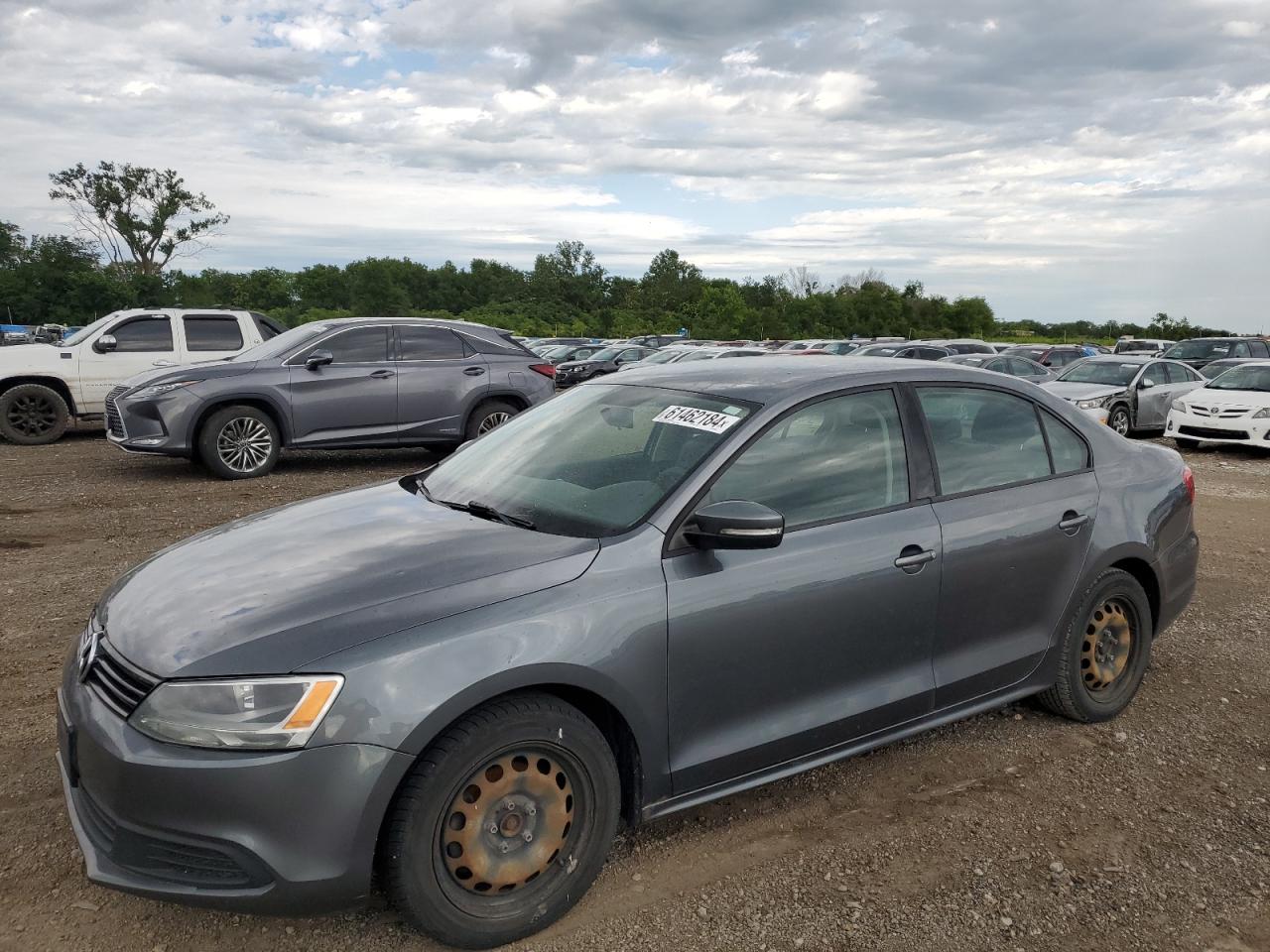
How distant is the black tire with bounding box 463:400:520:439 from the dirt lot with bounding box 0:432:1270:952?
20.7 ft

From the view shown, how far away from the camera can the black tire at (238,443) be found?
32.2 ft

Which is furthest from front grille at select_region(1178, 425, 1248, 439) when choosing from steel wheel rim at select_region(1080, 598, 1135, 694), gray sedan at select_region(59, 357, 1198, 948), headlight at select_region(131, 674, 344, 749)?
headlight at select_region(131, 674, 344, 749)

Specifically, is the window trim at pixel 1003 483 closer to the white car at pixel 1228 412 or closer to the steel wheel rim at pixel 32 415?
the white car at pixel 1228 412

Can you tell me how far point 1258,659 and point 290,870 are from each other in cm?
486

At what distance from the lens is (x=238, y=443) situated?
10000mm

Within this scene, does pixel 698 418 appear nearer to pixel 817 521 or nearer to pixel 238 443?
pixel 817 521

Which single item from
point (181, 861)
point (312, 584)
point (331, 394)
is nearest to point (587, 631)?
point (312, 584)

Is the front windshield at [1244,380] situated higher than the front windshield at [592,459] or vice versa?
the front windshield at [592,459]

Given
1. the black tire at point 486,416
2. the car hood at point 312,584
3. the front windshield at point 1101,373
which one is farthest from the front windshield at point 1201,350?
the car hood at point 312,584

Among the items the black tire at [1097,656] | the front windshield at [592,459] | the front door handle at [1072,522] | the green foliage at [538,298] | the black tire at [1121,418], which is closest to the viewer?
the front windshield at [592,459]

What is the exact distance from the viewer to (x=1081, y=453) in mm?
4078

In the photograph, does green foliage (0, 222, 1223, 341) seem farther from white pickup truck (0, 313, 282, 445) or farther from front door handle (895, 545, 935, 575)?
front door handle (895, 545, 935, 575)

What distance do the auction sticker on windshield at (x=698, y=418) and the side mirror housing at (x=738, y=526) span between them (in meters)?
0.43

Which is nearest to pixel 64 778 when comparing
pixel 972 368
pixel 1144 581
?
pixel 972 368
